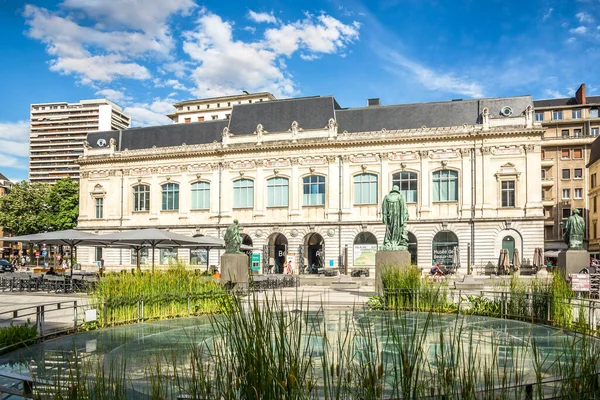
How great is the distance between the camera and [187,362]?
766 cm

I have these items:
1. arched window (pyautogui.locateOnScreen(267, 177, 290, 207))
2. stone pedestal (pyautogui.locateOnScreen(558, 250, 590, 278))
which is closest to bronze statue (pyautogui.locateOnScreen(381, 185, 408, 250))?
stone pedestal (pyautogui.locateOnScreen(558, 250, 590, 278))

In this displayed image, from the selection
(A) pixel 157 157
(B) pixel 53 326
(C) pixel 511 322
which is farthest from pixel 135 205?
(C) pixel 511 322

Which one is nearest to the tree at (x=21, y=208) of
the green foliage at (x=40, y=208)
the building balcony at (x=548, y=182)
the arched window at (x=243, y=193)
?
the green foliage at (x=40, y=208)

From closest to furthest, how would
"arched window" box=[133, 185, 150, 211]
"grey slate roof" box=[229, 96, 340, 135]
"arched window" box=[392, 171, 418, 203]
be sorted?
1. "arched window" box=[392, 171, 418, 203]
2. "grey slate roof" box=[229, 96, 340, 135]
3. "arched window" box=[133, 185, 150, 211]

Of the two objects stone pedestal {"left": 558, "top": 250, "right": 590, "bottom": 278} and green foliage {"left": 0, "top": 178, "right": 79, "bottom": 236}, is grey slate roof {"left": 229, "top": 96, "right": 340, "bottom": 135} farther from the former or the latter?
green foliage {"left": 0, "top": 178, "right": 79, "bottom": 236}

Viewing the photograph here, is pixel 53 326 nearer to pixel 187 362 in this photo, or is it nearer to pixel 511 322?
pixel 187 362

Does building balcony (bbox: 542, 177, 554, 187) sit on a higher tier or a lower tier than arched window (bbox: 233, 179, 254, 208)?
higher

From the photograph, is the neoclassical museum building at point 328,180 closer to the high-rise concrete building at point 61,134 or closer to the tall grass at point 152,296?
the tall grass at point 152,296

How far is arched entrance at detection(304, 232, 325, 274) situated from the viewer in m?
42.7

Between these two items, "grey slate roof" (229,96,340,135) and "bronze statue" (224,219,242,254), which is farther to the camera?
"grey slate roof" (229,96,340,135)

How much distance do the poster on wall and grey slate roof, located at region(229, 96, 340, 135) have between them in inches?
422

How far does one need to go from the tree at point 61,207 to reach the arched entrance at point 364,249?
3685cm

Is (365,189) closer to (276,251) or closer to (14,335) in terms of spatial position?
(276,251)

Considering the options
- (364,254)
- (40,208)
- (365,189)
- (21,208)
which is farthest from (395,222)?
(21,208)
